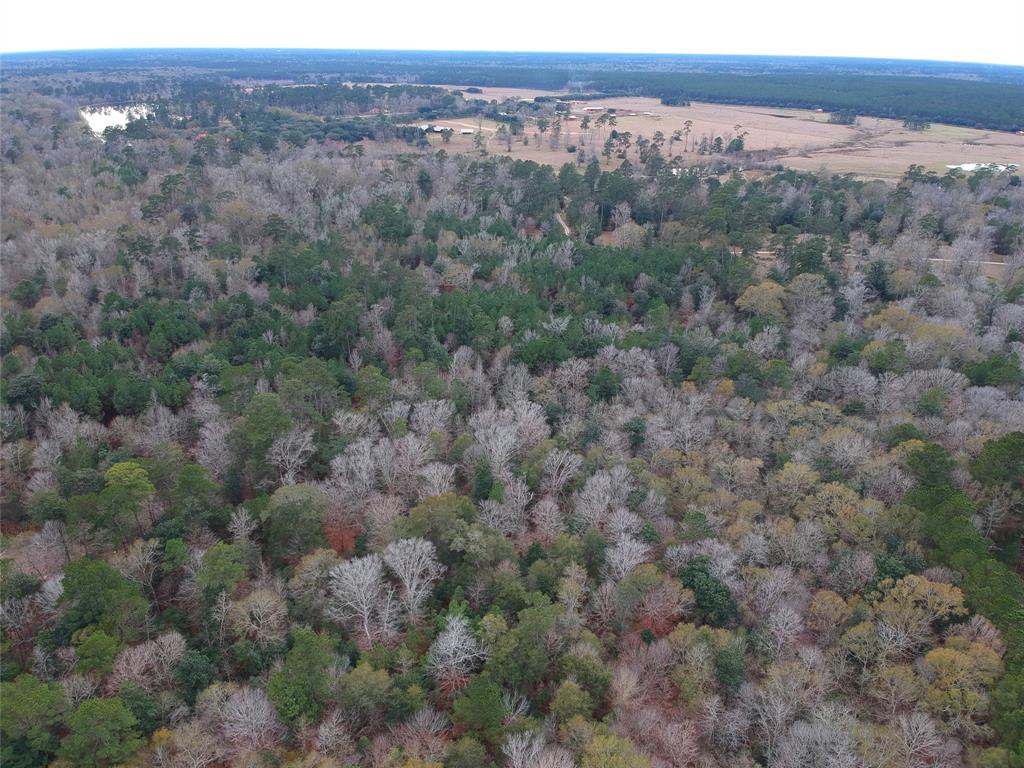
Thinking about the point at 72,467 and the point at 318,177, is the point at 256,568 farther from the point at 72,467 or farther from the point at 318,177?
the point at 318,177

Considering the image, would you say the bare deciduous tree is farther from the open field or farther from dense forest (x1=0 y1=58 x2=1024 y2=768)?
the open field

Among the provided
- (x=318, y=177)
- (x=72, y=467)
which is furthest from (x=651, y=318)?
(x=318, y=177)

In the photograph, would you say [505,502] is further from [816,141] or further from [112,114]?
[112,114]

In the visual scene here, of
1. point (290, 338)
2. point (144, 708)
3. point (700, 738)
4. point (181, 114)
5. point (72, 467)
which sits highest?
point (181, 114)

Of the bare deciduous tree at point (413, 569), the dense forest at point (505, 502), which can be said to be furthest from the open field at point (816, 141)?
the bare deciduous tree at point (413, 569)

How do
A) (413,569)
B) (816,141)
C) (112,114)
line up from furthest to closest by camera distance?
1. (112,114)
2. (816,141)
3. (413,569)

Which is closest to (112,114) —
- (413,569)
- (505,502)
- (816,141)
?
(816,141)

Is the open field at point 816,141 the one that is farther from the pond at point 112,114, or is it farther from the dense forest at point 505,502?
the pond at point 112,114
